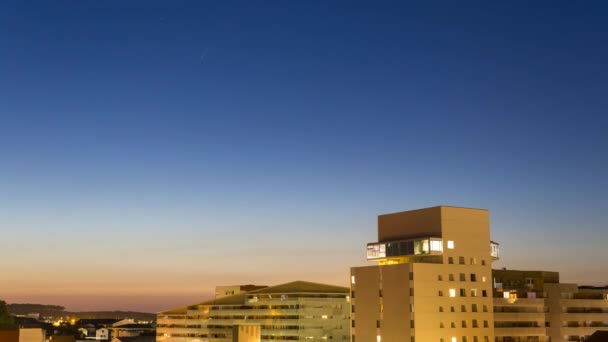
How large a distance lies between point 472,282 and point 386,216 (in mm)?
22866

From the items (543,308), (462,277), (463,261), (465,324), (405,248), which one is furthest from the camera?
(543,308)

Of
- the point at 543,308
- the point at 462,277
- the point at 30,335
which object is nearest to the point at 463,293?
the point at 462,277

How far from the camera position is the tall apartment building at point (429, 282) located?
451 feet

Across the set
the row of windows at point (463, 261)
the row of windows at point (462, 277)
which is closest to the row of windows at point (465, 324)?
the row of windows at point (462, 277)

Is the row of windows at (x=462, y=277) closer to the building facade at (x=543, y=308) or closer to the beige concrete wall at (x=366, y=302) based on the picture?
the building facade at (x=543, y=308)

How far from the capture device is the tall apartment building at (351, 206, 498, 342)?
13738cm

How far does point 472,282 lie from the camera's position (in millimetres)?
144875

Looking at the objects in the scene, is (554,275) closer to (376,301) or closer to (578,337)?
(578,337)

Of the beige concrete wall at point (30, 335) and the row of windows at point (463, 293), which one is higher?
the row of windows at point (463, 293)

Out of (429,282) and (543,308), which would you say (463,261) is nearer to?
(429,282)

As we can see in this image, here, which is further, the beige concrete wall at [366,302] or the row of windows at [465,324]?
the beige concrete wall at [366,302]

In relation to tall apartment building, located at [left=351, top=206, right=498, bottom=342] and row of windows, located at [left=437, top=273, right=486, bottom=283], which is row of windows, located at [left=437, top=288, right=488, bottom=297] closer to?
tall apartment building, located at [left=351, top=206, right=498, bottom=342]

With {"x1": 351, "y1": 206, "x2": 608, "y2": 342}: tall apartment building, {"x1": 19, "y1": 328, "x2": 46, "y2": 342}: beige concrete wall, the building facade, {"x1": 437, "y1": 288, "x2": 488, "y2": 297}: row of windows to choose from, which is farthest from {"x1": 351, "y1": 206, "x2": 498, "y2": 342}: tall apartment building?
{"x1": 19, "y1": 328, "x2": 46, "y2": 342}: beige concrete wall

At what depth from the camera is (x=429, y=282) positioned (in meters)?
138
